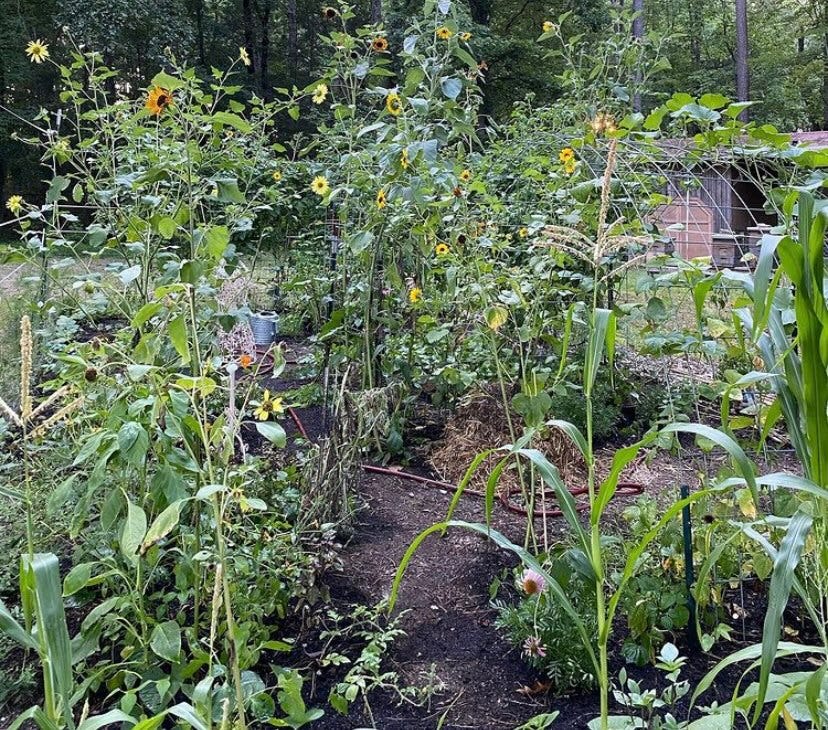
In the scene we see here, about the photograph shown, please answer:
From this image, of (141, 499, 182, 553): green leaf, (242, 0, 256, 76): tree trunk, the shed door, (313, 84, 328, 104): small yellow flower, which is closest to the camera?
(141, 499, 182, 553): green leaf

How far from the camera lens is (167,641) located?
1.41 metres

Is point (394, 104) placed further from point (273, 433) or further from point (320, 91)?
point (273, 433)

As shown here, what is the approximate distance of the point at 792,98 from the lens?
18578 millimetres

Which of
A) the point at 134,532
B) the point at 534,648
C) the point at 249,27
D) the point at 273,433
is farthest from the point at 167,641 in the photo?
the point at 249,27

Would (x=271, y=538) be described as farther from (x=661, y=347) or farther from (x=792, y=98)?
(x=792, y=98)

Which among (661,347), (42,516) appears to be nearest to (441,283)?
(661,347)

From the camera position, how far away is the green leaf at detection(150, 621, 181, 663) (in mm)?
1393

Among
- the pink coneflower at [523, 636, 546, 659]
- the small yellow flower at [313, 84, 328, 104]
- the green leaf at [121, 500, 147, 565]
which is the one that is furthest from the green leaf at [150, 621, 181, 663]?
the small yellow flower at [313, 84, 328, 104]

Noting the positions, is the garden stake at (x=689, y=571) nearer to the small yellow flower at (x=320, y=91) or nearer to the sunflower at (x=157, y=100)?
the sunflower at (x=157, y=100)

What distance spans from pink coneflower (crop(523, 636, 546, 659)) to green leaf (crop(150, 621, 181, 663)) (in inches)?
29.1

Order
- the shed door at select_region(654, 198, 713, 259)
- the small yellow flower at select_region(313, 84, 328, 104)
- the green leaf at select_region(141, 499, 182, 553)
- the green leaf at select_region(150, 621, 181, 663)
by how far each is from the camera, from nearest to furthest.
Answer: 1. the green leaf at select_region(141, 499, 182, 553)
2. the green leaf at select_region(150, 621, 181, 663)
3. the shed door at select_region(654, 198, 713, 259)
4. the small yellow flower at select_region(313, 84, 328, 104)

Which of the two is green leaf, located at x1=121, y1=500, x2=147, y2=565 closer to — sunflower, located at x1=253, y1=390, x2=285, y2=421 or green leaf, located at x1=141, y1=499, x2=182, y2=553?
green leaf, located at x1=141, y1=499, x2=182, y2=553

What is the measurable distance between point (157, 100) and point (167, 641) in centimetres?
129

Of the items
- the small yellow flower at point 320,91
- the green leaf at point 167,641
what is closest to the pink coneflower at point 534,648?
the green leaf at point 167,641
